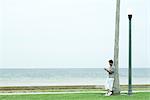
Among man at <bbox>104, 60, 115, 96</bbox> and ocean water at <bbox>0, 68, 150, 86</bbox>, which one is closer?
man at <bbox>104, 60, 115, 96</bbox>

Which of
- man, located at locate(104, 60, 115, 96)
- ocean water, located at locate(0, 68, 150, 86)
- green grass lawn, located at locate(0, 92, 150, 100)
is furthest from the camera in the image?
ocean water, located at locate(0, 68, 150, 86)

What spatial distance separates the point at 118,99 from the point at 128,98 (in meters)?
0.45

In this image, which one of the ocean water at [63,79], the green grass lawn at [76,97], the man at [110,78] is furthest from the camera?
the ocean water at [63,79]

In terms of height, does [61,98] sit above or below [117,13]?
below

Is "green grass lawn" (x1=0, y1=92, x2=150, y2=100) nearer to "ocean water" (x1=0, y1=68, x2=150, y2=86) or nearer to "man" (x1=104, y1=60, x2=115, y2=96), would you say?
"man" (x1=104, y1=60, x2=115, y2=96)

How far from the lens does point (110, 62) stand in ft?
63.9

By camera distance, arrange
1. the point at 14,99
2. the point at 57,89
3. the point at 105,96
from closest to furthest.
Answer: the point at 14,99 → the point at 105,96 → the point at 57,89

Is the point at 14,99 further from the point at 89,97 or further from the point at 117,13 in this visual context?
the point at 117,13

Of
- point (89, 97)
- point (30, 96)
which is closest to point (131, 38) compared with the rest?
point (89, 97)

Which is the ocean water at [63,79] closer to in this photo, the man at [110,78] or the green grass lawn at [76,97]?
the man at [110,78]

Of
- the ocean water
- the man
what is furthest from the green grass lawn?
the ocean water

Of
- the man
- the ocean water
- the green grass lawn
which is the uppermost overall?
the man

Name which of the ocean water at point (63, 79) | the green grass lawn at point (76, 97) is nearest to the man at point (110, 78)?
the green grass lawn at point (76, 97)

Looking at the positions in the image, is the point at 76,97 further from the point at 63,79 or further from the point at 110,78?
the point at 63,79
